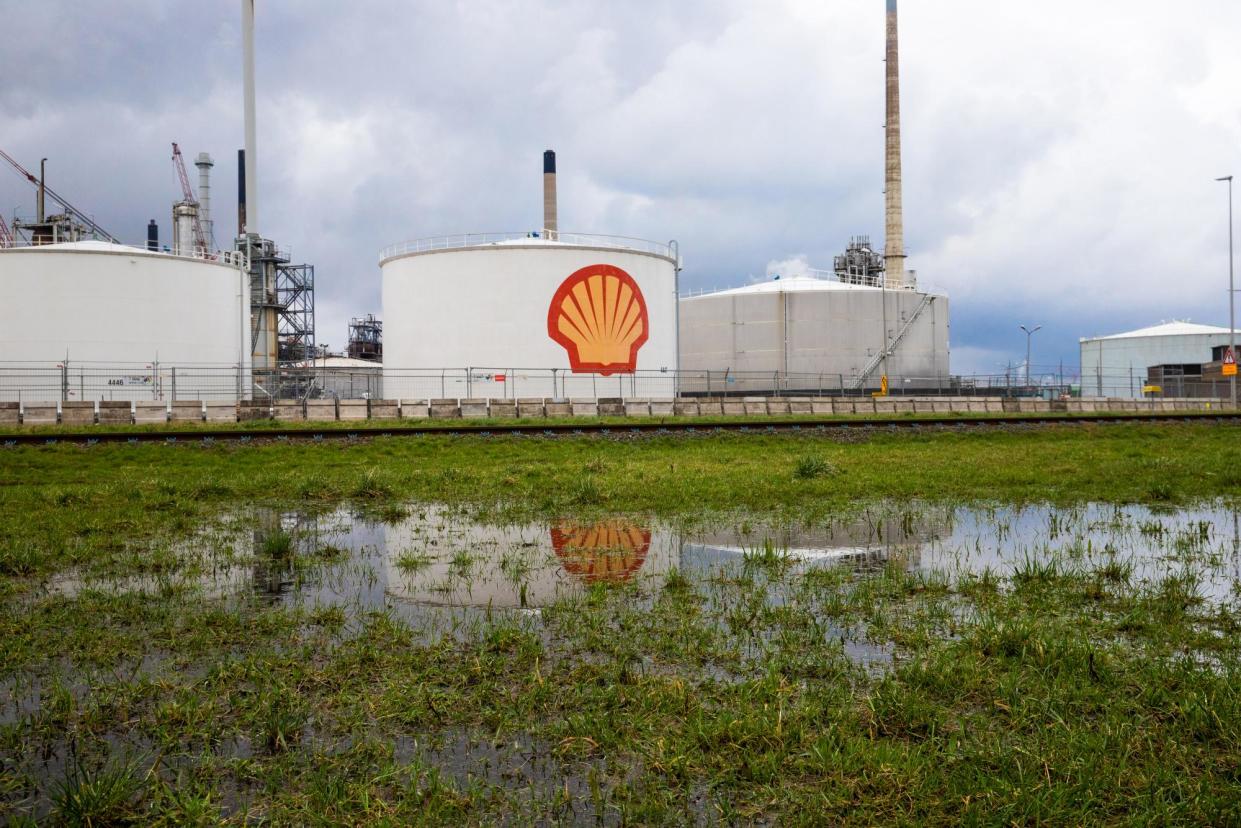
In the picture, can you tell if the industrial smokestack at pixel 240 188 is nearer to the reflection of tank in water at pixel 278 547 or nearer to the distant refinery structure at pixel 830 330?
the distant refinery structure at pixel 830 330

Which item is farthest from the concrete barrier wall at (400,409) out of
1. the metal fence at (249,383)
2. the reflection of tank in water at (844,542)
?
the reflection of tank in water at (844,542)

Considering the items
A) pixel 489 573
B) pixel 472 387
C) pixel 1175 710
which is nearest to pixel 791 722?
pixel 1175 710

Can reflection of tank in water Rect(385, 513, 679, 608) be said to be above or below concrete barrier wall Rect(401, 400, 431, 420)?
below

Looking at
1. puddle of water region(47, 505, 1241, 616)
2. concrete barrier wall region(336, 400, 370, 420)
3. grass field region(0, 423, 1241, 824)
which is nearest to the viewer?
grass field region(0, 423, 1241, 824)

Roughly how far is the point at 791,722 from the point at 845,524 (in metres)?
6.62

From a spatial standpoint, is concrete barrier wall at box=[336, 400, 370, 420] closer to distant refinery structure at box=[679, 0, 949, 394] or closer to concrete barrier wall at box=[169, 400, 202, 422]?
concrete barrier wall at box=[169, 400, 202, 422]

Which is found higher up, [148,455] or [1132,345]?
[1132,345]

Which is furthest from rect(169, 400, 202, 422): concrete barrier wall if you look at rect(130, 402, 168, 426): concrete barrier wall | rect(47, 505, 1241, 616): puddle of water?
rect(47, 505, 1241, 616): puddle of water

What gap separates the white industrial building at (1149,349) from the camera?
89.7 metres

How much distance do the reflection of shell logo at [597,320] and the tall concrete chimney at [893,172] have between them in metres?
29.8

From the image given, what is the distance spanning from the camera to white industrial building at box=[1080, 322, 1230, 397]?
89.7 metres

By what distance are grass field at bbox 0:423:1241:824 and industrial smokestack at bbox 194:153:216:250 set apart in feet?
187

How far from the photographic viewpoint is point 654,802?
139 inches

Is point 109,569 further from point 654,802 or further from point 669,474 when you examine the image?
point 669,474
